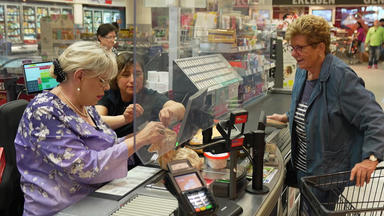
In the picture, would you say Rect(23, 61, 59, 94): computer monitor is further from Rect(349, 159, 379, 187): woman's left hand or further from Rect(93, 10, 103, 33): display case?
Rect(93, 10, 103, 33): display case

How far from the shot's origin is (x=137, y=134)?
1.55m

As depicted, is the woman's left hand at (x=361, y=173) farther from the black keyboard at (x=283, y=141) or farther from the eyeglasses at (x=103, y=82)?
the eyeglasses at (x=103, y=82)

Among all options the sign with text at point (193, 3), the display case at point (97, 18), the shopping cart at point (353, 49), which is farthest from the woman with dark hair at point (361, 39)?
the sign with text at point (193, 3)

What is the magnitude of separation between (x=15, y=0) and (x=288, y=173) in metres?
12.8

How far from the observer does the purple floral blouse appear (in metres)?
1.72

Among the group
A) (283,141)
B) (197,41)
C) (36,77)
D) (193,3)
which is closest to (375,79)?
(36,77)

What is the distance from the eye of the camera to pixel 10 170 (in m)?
2.18

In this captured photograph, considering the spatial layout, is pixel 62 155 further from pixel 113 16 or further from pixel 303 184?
pixel 113 16

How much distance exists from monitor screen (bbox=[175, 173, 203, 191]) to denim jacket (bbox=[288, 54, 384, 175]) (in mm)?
1078

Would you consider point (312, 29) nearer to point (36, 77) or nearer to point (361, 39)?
point (36, 77)

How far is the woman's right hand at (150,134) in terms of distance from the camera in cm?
156

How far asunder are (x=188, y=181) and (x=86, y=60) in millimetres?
810

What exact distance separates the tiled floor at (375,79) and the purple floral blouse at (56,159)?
825 centimetres

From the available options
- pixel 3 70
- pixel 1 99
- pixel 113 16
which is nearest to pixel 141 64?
pixel 1 99
